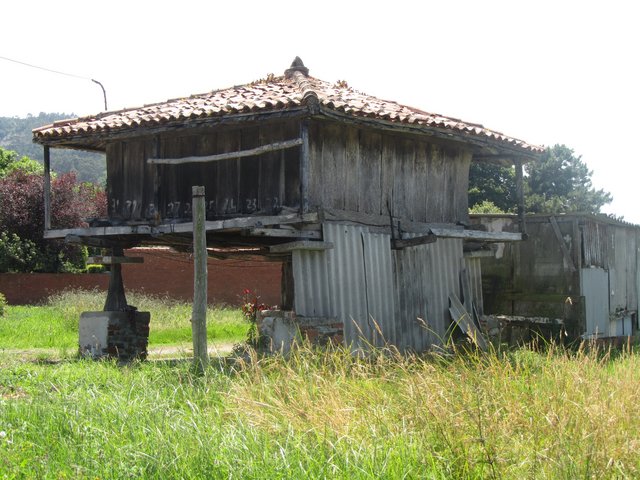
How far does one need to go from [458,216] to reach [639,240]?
648 centimetres

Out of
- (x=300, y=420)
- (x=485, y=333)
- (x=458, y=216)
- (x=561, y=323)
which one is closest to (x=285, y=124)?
(x=458, y=216)

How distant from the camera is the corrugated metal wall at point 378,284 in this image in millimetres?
10297

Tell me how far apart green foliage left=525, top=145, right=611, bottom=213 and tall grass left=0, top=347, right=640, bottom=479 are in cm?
3312

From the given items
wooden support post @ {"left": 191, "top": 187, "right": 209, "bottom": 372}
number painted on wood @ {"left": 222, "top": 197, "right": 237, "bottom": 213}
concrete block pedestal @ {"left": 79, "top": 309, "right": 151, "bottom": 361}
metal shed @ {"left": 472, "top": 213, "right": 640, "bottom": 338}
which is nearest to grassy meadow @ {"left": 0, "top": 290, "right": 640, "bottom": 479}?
wooden support post @ {"left": 191, "top": 187, "right": 209, "bottom": 372}

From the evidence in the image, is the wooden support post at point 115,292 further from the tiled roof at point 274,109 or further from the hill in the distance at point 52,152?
the hill in the distance at point 52,152

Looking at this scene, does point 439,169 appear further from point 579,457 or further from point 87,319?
A: point 579,457

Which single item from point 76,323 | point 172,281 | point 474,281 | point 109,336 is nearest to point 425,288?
point 474,281

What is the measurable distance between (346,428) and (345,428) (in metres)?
0.04

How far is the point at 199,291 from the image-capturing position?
28.1 feet

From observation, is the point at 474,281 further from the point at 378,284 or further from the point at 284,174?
the point at 284,174

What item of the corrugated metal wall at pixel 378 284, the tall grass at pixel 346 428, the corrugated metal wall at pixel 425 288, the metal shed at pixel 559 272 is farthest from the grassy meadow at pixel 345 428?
the metal shed at pixel 559 272

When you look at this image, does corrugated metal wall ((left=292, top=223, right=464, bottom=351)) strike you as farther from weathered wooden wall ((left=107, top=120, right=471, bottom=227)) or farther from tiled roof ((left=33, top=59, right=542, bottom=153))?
tiled roof ((left=33, top=59, right=542, bottom=153))

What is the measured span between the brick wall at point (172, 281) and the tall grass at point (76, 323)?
2.07 metres

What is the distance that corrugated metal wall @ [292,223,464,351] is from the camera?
10.3 m
